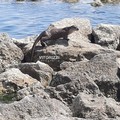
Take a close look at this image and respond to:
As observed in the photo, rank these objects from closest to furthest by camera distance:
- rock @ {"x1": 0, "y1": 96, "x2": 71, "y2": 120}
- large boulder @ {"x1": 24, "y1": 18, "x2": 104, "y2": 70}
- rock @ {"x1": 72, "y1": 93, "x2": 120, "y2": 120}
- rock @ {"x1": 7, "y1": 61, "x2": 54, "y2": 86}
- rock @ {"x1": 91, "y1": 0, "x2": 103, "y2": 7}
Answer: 1. rock @ {"x1": 0, "y1": 96, "x2": 71, "y2": 120}
2. rock @ {"x1": 72, "y1": 93, "x2": 120, "y2": 120}
3. rock @ {"x1": 7, "y1": 61, "x2": 54, "y2": 86}
4. large boulder @ {"x1": 24, "y1": 18, "x2": 104, "y2": 70}
5. rock @ {"x1": 91, "y1": 0, "x2": 103, "y2": 7}

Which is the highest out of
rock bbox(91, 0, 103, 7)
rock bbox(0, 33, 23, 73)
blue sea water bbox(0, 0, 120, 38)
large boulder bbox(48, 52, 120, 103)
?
large boulder bbox(48, 52, 120, 103)

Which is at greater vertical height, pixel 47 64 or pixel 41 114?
pixel 41 114

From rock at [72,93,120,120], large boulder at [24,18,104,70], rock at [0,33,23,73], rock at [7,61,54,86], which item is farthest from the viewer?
rock at [0,33,23,73]

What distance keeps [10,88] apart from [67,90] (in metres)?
2.12

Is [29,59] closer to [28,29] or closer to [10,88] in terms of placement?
[10,88]

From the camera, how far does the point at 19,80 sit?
12.0 meters

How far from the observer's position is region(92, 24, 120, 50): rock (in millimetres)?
15633

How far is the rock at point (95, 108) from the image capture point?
8.46m

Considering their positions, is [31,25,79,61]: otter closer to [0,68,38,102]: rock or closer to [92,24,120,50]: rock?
[92,24,120,50]: rock

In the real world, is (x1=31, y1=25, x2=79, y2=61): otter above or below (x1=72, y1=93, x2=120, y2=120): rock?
below

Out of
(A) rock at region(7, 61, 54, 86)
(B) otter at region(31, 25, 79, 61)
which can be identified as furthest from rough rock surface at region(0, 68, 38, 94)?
(B) otter at region(31, 25, 79, 61)

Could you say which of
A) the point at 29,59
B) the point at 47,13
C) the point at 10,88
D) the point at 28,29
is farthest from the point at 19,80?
the point at 47,13

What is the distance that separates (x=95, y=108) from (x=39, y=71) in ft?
13.3

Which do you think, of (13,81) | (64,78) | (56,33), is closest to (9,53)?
(56,33)
